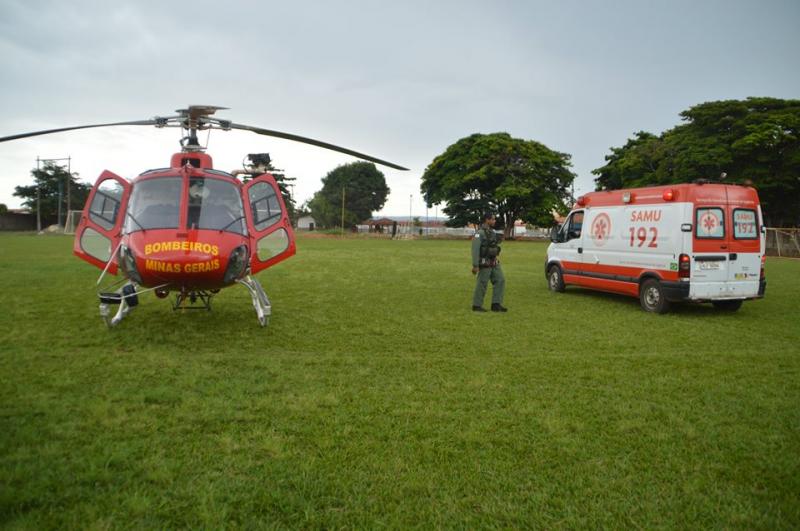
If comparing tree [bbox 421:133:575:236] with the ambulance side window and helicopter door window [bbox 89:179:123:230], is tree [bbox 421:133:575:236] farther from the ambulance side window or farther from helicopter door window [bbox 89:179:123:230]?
helicopter door window [bbox 89:179:123:230]

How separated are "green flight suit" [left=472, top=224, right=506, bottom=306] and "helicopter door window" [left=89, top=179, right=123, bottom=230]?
252 inches

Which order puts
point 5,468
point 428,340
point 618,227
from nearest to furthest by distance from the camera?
point 5,468 → point 428,340 → point 618,227

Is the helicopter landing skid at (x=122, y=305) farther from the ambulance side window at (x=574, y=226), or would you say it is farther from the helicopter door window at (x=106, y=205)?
the ambulance side window at (x=574, y=226)

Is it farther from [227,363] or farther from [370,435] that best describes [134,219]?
[370,435]

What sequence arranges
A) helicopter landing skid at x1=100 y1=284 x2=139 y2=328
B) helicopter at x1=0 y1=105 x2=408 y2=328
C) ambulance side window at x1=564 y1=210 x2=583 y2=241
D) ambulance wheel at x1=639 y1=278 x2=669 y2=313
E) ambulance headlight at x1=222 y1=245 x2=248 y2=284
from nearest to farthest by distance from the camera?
helicopter at x1=0 y1=105 x2=408 y2=328 < ambulance headlight at x1=222 y1=245 x2=248 y2=284 < helicopter landing skid at x1=100 y1=284 x2=139 y2=328 < ambulance wheel at x1=639 y1=278 x2=669 y2=313 < ambulance side window at x1=564 y1=210 x2=583 y2=241

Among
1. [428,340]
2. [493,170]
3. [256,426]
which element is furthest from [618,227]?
[493,170]

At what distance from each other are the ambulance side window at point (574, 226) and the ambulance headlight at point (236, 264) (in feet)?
28.5

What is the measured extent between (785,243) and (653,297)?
3047 centimetres

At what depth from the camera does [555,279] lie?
14281 millimetres

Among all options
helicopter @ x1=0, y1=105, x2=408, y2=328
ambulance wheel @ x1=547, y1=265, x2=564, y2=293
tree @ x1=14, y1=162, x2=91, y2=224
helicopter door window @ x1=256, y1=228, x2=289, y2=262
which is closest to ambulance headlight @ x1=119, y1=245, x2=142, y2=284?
helicopter @ x1=0, y1=105, x2=408, y2=328

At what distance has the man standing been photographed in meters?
10.7

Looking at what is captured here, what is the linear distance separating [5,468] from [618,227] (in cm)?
1145

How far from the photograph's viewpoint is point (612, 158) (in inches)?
1923

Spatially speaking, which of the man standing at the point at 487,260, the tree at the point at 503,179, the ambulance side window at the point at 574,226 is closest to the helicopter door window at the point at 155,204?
the man standing at the point at 487,260
